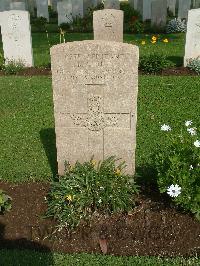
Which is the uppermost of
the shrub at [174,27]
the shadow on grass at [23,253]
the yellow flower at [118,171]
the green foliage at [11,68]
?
the shrub at [174,27]

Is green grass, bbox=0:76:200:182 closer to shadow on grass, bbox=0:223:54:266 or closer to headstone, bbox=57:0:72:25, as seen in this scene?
shadow on grass, bbox=0:223:54:266

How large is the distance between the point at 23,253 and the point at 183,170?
5.78 ft

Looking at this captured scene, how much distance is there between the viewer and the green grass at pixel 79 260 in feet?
11.6

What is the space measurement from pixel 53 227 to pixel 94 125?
1211 millimetres

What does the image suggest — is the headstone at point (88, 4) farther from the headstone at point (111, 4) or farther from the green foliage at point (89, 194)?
the green foliage at point (89, 194)

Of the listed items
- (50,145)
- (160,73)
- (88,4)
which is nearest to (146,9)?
(88,4)

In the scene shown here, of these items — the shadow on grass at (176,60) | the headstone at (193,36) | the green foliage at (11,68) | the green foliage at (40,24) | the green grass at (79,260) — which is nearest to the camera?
the green grass at (79,260)

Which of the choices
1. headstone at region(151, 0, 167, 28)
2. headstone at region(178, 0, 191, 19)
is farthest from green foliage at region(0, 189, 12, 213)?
headstone at region(178, 0, 191, 19)

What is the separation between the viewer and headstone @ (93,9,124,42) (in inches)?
385

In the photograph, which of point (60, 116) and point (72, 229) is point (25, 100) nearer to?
point (60, 116)

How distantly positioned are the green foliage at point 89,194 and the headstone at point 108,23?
6.36 meters

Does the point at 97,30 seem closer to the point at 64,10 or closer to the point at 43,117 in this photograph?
the point at 43,117

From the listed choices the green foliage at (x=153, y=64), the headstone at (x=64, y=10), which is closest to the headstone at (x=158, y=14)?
the headstone at (x=64, y=10)

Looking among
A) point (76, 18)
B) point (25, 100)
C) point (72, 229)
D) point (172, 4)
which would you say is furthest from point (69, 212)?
point (172, 4)
